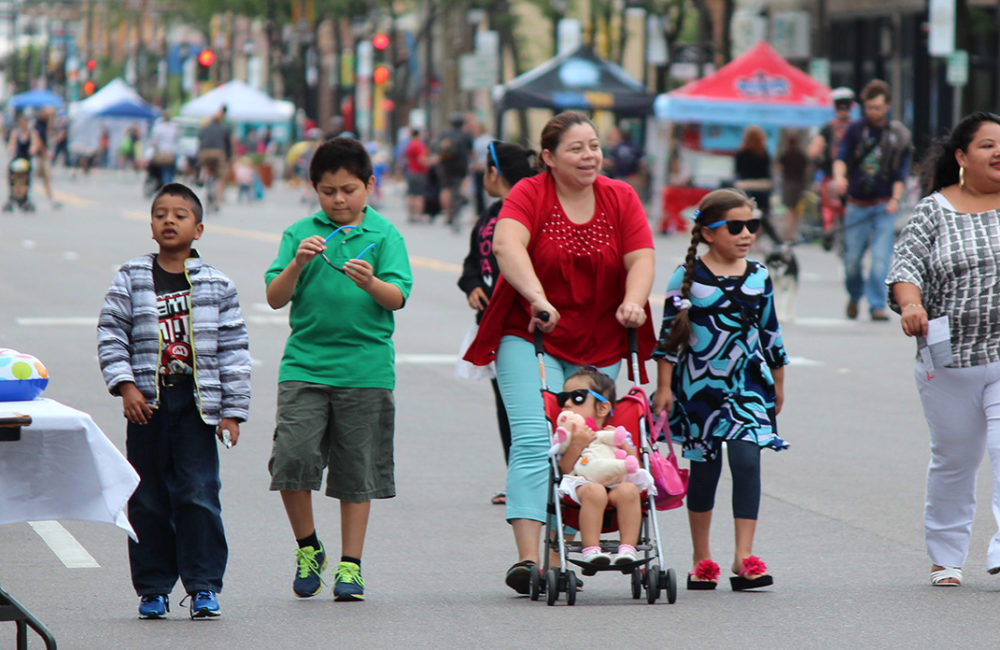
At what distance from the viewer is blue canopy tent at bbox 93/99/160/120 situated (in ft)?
208

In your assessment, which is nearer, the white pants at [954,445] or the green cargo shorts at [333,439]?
the green cargo shorts at [333,439]

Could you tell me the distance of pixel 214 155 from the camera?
38.9m

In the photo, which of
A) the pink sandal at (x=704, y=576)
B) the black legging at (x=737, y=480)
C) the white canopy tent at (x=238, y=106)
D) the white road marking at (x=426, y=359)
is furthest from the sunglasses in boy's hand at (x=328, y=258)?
the white canopy tent at (x=238, y=106)

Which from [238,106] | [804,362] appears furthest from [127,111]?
[804,362]

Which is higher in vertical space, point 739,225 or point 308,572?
point 739,225

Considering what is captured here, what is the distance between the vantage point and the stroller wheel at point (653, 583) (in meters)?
6.78

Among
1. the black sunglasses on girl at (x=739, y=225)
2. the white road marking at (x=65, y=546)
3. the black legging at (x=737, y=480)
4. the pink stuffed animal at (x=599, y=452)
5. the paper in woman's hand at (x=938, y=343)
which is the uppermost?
the black sunglasses on girl at (x=739, y=225)

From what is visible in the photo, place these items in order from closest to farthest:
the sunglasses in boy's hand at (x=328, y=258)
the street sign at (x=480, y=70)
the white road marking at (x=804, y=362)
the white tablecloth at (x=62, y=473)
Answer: the white tablecloth at (x=62, y=473), the sunglasses in boy's hand at (x=328, y=258), the white road marking at (x=804, y=362), the street sign at (x=480, y=70)

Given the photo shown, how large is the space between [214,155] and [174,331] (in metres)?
32.9

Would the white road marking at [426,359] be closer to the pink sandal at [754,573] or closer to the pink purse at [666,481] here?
the pink sandal at [754,573]

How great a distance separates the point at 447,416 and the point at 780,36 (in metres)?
29.2

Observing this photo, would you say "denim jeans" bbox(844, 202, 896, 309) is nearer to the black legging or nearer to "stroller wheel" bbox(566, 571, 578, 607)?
the black legging

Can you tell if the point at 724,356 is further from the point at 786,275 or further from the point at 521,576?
the point at 786,275

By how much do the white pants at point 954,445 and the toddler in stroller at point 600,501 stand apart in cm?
124
